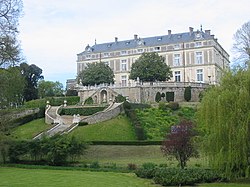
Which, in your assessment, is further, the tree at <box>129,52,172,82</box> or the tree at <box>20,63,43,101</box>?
the tree at <box>20,63,43,101</box>

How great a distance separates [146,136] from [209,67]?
4081 centimetres

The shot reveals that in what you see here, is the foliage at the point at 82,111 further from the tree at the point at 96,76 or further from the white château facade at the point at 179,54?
the white château facade at the point at 179,54

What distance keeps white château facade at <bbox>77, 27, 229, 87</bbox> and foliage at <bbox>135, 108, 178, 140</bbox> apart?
2721cm

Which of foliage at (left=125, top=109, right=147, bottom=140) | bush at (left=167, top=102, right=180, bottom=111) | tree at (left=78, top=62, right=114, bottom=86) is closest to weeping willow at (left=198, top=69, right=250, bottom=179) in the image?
foliage at (left=125, top=109, right=147, bottom=140)

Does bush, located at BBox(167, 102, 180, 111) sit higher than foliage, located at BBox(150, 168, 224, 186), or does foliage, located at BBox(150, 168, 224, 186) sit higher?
bush, located at BBox(167, 102, 180, 111)

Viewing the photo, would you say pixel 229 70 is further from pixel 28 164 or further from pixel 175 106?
pixel 175 106

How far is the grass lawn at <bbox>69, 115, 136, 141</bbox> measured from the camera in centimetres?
4000

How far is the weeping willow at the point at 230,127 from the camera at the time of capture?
732 inches

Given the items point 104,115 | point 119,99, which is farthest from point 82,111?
point 119,99

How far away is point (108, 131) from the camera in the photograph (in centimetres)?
4166

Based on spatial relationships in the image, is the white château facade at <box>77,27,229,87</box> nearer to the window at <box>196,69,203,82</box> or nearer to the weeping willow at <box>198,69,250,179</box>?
the window at <box>196,69,203,82</box>

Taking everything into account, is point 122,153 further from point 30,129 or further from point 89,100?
point 89,100

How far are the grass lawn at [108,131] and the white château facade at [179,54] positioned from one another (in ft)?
104

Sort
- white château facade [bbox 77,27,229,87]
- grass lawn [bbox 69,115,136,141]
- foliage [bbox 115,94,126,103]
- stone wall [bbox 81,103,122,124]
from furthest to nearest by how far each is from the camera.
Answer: white château facade [bbox 77,27,229,87], foliage [bbox 115,94,126,103], stone wall [bbox 81,103,122,124], grass lawn [bbox 69,115,136,141]
